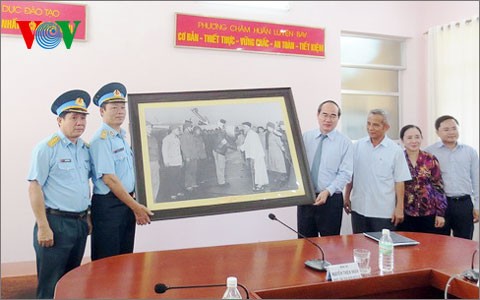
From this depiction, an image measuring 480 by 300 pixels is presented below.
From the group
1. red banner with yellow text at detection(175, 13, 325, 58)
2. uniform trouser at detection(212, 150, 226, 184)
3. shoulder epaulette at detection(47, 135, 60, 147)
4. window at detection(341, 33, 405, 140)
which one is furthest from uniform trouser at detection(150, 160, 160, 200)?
window at detection(341, 33, 405, 140)

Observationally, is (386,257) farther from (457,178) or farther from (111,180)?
(457,178)

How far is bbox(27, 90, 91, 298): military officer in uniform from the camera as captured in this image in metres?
1.60

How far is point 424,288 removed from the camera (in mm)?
1273

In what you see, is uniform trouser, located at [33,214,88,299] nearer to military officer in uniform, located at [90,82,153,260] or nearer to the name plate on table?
military officer in uniform, located at [90,82,153,260]

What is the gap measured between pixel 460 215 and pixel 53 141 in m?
2.49

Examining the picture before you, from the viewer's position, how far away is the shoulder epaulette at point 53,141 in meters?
1.61

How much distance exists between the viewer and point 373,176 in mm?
1978

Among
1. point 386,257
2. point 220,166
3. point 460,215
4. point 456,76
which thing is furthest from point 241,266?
point 456,76

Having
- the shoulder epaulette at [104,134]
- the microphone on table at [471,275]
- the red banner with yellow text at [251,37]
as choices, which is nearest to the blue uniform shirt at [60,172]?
the shoulder epaulette at [104,134]

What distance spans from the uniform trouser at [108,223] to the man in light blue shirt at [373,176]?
3.89 ft

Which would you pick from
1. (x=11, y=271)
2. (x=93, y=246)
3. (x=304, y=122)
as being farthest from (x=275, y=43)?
(x=11, y=271)

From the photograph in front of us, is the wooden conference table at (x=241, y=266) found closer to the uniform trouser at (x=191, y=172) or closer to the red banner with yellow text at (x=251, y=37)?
the uniform trouser at (x=191, y=172)

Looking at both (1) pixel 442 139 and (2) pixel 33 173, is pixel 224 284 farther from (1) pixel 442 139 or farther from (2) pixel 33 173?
(1) pixel 442 139

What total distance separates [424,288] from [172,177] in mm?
999
